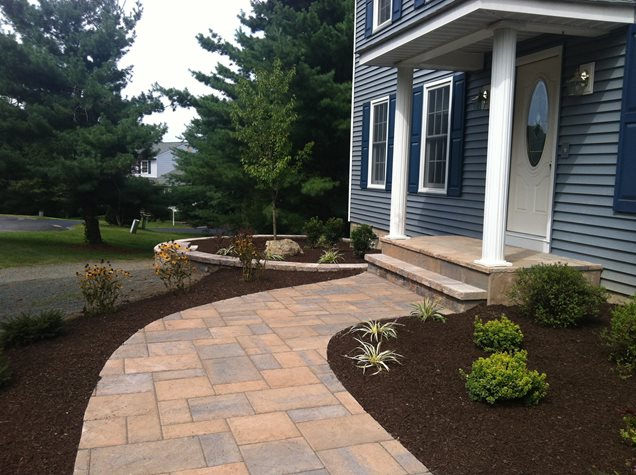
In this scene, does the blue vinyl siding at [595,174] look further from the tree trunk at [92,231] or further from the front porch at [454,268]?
the tree trunk at [92,231]

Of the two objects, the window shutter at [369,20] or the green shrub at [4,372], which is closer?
the green shrub at [4,372]

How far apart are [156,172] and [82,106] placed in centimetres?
3559

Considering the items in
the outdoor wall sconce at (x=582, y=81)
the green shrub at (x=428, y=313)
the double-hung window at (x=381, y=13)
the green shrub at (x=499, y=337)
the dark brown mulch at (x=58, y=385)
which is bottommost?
the dark brown mulch at (x=58, y=385)

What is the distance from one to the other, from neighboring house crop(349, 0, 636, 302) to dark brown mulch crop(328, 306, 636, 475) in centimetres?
133

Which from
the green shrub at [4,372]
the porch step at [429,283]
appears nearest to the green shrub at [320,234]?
the porch step at [429,283]

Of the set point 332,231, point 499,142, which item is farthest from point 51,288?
point 499,142

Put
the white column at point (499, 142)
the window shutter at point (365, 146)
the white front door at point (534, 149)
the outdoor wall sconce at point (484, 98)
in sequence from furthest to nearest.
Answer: the window shutter at point (365, 146), the outdoor wall sconce at point (484, 98), the white front door at point (534, 149), the white column at point (499, 142)

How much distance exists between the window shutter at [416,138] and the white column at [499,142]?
350 cm

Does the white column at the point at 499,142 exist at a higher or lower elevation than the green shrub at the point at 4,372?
higher

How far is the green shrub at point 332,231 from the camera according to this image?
1043 cm

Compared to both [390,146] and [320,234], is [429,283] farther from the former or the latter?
[320,234]

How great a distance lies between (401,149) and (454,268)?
2428 mm

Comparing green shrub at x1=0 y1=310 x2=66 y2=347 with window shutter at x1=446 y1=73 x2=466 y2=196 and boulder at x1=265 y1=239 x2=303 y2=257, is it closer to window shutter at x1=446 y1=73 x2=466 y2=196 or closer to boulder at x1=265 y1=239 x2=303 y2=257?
boulder at x1=265 y1=239 x2=303 y2=257

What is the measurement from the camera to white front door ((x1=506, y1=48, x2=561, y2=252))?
6.16 m
